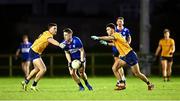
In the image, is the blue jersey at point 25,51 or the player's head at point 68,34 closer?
the player's head at point 68,34

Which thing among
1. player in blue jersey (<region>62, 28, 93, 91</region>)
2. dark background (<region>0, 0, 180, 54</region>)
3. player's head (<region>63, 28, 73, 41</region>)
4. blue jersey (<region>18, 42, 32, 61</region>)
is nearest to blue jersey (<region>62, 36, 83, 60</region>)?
player in blue jersey (<region>62, 28, 93, 91</region>)

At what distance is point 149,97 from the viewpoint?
21000mm

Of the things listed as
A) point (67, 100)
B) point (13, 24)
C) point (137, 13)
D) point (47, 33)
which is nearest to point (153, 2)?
point (137, 13)

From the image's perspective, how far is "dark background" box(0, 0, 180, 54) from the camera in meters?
54.8

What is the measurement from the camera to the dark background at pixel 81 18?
54.8 meters

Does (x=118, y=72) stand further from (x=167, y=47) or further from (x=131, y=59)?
(x=167, y=47)

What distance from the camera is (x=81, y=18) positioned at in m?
59.2

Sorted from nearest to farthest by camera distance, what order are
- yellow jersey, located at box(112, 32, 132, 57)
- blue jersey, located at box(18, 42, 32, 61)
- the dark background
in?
A: 1. yellow jersey, located at box(112, 32, 132, 57)
2. blue jersey, located at box(18, 42, 32, 61)
3. the dark background

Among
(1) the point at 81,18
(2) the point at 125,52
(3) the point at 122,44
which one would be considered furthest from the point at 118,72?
(1) the point at 81,18

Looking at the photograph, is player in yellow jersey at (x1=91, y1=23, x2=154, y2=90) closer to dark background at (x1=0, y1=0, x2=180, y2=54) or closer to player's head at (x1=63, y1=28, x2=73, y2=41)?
player's head at (x1=63, y1=28, x2=73, y2=41)


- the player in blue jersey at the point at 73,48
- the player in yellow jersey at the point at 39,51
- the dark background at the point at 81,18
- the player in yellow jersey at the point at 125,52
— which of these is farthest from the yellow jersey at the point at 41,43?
the dark background at the point at 81,18

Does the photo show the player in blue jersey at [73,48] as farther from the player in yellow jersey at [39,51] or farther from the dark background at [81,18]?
the dark background at [81,18]

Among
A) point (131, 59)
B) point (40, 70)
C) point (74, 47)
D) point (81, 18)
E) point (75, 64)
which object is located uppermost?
point (81, 18)

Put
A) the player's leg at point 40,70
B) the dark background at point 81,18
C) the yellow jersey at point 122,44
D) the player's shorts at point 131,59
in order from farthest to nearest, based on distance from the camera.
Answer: the dark background at point 81,18
the player's leg at point 40,70
the yellow jersey at point 122,44
the player's shorts at point 131,59
